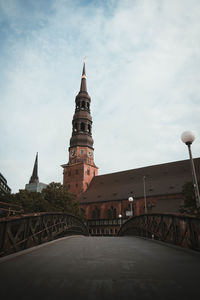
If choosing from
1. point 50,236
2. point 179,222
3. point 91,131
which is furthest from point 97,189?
point 179,222

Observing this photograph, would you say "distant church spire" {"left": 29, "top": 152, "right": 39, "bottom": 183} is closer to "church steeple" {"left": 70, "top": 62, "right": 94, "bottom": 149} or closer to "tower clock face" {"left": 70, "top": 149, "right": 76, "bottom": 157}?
"tower clock face" {"left": 70, "top": 149, "right": 76, "bottom": 157}

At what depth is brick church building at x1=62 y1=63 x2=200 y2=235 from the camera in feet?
142

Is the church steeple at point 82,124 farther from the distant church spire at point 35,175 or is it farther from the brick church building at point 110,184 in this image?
the distant church spire at point 35,175

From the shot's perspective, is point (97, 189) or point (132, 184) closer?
point (132, 184)

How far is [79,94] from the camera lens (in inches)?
2447

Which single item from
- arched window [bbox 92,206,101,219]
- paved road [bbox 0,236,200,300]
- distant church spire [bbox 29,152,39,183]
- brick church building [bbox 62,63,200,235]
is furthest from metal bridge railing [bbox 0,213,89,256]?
distant church spire [bbox 29,152,39,183]

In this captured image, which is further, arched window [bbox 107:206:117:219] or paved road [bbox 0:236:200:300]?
arched window [bbox 107:206:117:219]

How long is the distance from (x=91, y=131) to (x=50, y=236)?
52007 mm

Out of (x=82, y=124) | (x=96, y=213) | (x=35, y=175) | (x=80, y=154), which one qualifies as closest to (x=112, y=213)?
(x=96, y=213)

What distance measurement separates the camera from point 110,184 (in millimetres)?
55281

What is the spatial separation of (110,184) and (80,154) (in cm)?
1133

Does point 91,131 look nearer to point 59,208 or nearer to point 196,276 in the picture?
point 59,208

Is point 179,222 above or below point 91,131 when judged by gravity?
below

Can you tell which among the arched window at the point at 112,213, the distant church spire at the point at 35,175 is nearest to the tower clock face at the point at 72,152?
the arched window at the point at 112,213
